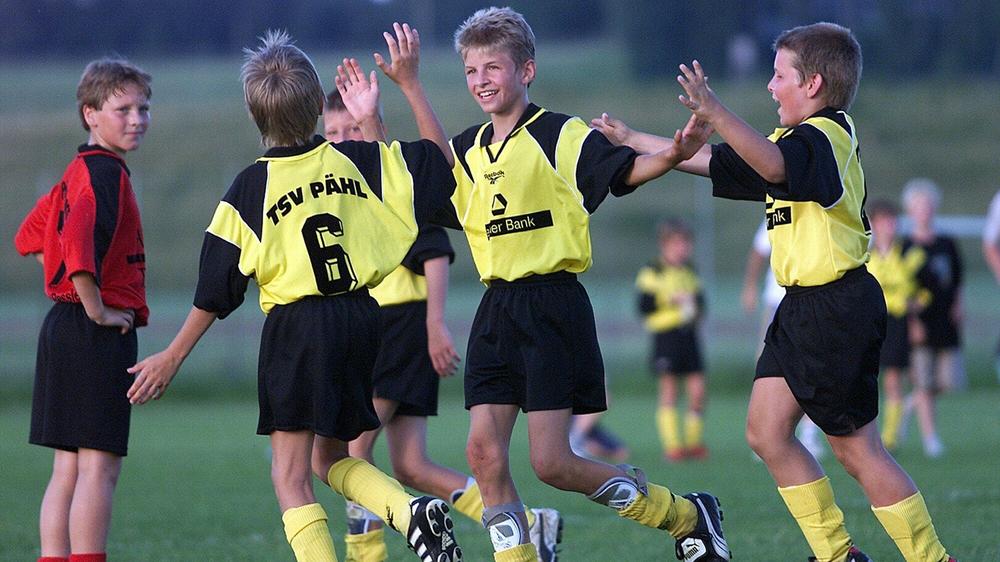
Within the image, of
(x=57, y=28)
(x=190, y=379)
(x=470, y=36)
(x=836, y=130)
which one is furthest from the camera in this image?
(x=57, y=28)

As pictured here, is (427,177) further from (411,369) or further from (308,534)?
(411,369)

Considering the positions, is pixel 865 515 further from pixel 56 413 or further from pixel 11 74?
pixel 11 74

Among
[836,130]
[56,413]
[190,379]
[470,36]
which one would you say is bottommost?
[190,379]

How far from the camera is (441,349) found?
5.24 metres

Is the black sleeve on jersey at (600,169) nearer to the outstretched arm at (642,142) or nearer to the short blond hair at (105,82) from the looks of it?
the outstretched arm at (642,142)

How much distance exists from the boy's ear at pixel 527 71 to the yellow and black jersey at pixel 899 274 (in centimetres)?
649

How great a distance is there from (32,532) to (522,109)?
389 centimetres

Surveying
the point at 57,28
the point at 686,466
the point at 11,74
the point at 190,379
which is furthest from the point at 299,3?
the point at 686,466

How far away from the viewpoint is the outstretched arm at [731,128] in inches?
157

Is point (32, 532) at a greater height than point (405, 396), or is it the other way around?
point (405, 396)

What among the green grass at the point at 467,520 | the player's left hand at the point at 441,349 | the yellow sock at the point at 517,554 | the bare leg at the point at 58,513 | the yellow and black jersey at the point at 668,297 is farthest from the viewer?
the yellow and black jersey at the point at 668,297

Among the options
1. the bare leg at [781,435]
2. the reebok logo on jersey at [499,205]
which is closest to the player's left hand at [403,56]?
the reebok logo on jersey at [499,205]

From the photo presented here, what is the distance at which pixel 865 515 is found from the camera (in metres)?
6.85

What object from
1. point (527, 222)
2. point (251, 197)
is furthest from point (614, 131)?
point (251, 197)
